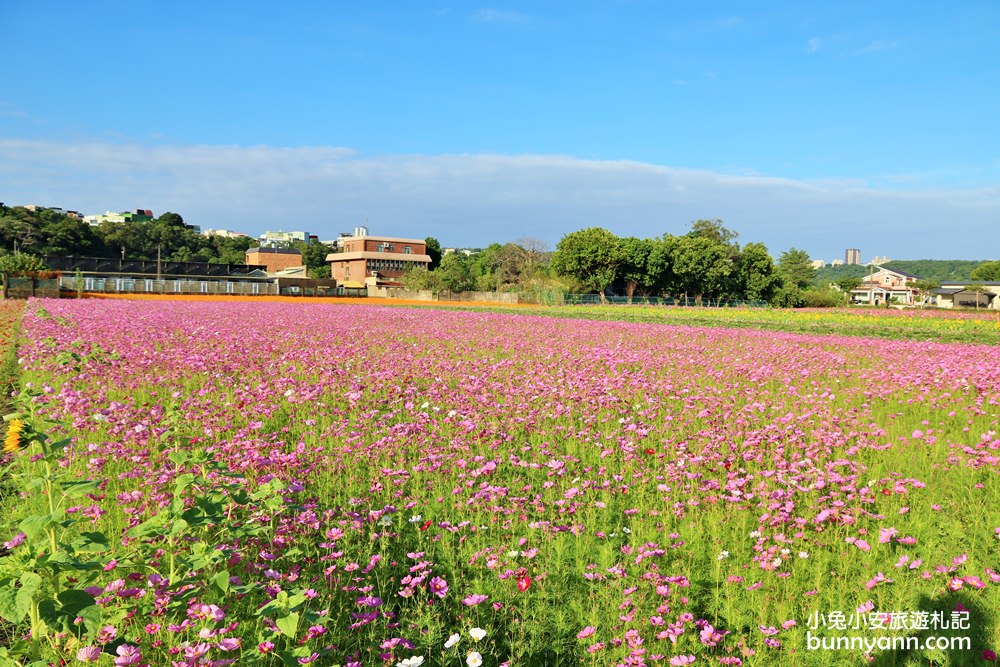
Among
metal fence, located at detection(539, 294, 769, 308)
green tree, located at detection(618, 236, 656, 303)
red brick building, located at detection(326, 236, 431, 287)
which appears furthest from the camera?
red brick building, located at detection(326, 236, 431, 287)

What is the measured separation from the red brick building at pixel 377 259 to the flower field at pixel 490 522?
10137cm

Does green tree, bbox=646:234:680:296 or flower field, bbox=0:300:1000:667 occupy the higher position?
green tree, bbox=646:234:680:296

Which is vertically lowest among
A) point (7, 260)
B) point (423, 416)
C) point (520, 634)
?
point (520, 634)

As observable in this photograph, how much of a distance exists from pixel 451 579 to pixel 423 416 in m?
2.86

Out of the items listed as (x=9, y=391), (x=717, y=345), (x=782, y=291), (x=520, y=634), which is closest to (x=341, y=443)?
(x=520, y=634)

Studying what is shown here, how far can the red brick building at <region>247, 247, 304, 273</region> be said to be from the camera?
423ft

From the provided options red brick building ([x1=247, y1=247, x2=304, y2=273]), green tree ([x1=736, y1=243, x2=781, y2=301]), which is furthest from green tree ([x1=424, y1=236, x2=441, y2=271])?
green tree ([x1=736, y1=243, x2=781, y2=301])

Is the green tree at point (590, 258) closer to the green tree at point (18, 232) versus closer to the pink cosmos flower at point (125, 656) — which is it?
the pink cosmos flower at point (125, 656)

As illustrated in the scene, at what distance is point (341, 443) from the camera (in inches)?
231

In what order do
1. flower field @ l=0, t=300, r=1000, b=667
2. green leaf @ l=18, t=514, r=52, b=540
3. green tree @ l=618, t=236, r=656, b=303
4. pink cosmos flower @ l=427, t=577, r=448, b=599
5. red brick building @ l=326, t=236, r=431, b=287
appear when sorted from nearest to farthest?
green leaf @ l=18, t=514, r=52, b=540, flower field @ l=0, t=300, r=1000, b=667, pink cosmos flower @ l=427, t=577, r=448, b=599, green tree @ l=618, t=236, r=656, b=303, red brick building @ l=326, t=236, r=431, b=287

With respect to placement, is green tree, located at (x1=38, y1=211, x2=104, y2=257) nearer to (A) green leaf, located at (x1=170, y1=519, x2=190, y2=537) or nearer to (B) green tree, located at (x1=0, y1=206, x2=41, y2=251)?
(B) green tree, located at (x1=0, y1=206, x2=41, y2=251)

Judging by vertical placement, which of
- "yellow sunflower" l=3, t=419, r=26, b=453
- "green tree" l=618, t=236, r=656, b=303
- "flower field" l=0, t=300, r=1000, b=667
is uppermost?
"green tree" l=618, t=236, r=656, b=303

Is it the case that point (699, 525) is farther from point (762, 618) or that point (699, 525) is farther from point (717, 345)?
point (717, 345)

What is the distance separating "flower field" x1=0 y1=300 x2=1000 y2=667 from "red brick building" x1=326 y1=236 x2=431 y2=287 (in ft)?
333
